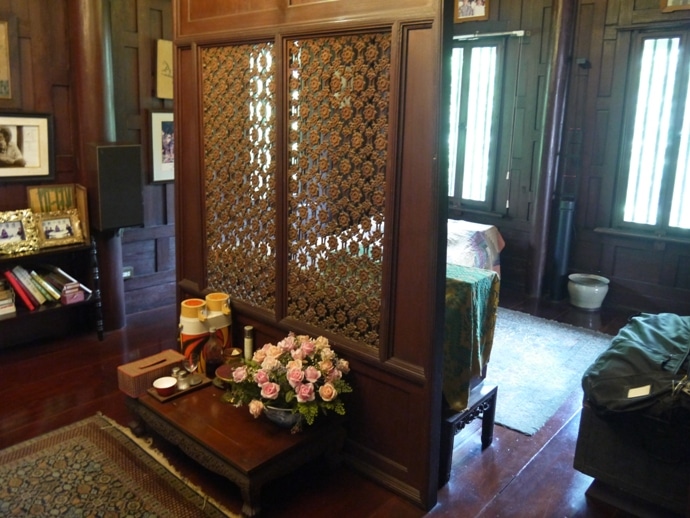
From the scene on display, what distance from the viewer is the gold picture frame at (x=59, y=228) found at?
3840 millimetres

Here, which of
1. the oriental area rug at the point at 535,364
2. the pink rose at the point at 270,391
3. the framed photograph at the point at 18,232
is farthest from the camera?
the framed photograph at the point at 18,232

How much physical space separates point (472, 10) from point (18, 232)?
414 cm

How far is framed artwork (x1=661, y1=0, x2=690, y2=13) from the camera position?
436 cm

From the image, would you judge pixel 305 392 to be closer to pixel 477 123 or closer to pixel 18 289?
pixel 18 289

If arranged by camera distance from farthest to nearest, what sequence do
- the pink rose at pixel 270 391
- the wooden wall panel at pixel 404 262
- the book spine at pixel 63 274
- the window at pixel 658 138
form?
the window at pixel 658 138 < the book spine at pixel 63 274 < the pink rose at pixel 270 391 < the wooden wall panel at pixel 404 262

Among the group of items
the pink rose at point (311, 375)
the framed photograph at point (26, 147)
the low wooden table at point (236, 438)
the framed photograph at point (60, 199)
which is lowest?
the low wooden table at point (236, 438)

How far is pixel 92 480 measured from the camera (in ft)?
8.47

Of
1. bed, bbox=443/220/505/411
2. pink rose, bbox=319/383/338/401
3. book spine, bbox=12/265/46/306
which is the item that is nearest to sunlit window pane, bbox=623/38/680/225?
bed, bbox=443/220/505/411

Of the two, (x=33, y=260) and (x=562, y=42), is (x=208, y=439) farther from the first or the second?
(x=562, y=42)

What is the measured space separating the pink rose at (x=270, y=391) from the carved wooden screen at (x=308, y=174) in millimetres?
393

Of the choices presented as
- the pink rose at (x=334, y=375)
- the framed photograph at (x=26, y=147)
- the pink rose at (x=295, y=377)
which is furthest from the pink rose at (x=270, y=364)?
the framed photograph at (x=26, y=147)

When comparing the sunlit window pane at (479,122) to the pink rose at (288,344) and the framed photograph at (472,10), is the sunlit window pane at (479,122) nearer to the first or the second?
the framed photograph at (472,10)

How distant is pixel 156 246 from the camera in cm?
469

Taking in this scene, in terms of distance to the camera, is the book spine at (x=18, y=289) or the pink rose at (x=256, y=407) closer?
the pink rose at (x=256, y=407)
